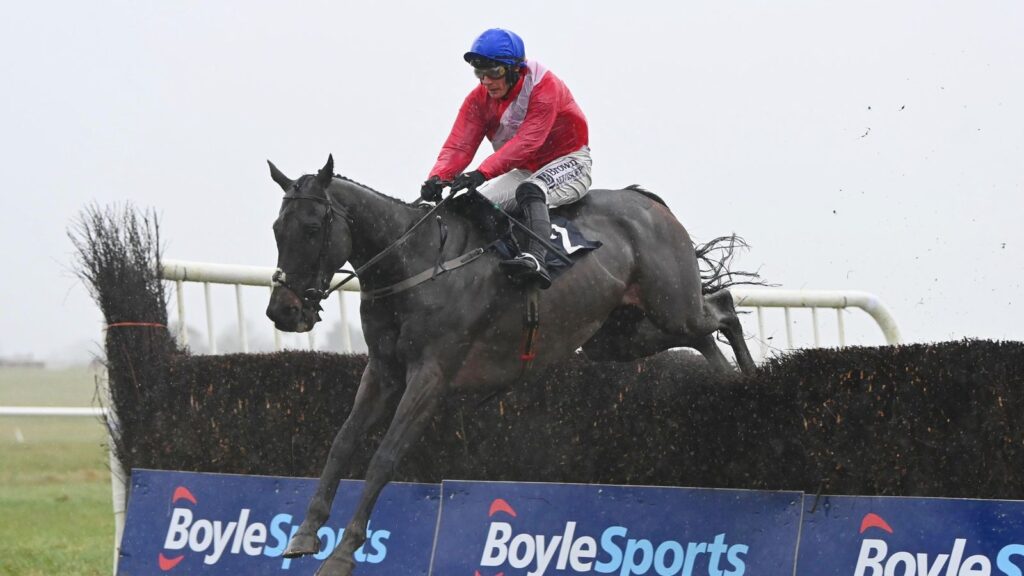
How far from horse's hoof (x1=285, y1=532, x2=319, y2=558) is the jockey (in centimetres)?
141

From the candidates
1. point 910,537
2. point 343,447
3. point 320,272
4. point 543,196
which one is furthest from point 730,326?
point 320,272

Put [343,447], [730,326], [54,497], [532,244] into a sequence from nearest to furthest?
[343,447] < [532,244] < [730,326] < [54,497]

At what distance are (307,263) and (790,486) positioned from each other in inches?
85.8

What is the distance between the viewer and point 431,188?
6.05 metres

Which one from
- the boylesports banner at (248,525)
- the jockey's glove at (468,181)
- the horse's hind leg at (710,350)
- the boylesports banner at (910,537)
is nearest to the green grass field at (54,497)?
the boylesports banner at (248,525)

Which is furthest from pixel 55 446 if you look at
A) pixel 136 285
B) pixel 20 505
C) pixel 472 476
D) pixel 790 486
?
pixel 790 486

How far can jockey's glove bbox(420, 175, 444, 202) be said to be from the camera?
6043 mm

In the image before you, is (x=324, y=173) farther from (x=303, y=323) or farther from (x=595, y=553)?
(x=595, y=553)

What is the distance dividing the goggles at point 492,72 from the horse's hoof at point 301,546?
A: 6.96 feet

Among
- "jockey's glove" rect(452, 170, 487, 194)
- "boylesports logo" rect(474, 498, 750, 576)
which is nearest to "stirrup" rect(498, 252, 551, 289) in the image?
"jockey's glove" rect(452, 170, 487, 194)

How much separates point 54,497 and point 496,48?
27.2ft

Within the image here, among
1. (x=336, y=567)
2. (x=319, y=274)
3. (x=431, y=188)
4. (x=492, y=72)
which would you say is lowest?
(x=336, y=567)

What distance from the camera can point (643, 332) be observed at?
663 cm

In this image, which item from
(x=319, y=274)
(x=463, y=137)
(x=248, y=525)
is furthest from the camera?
(x=248, y=525)
